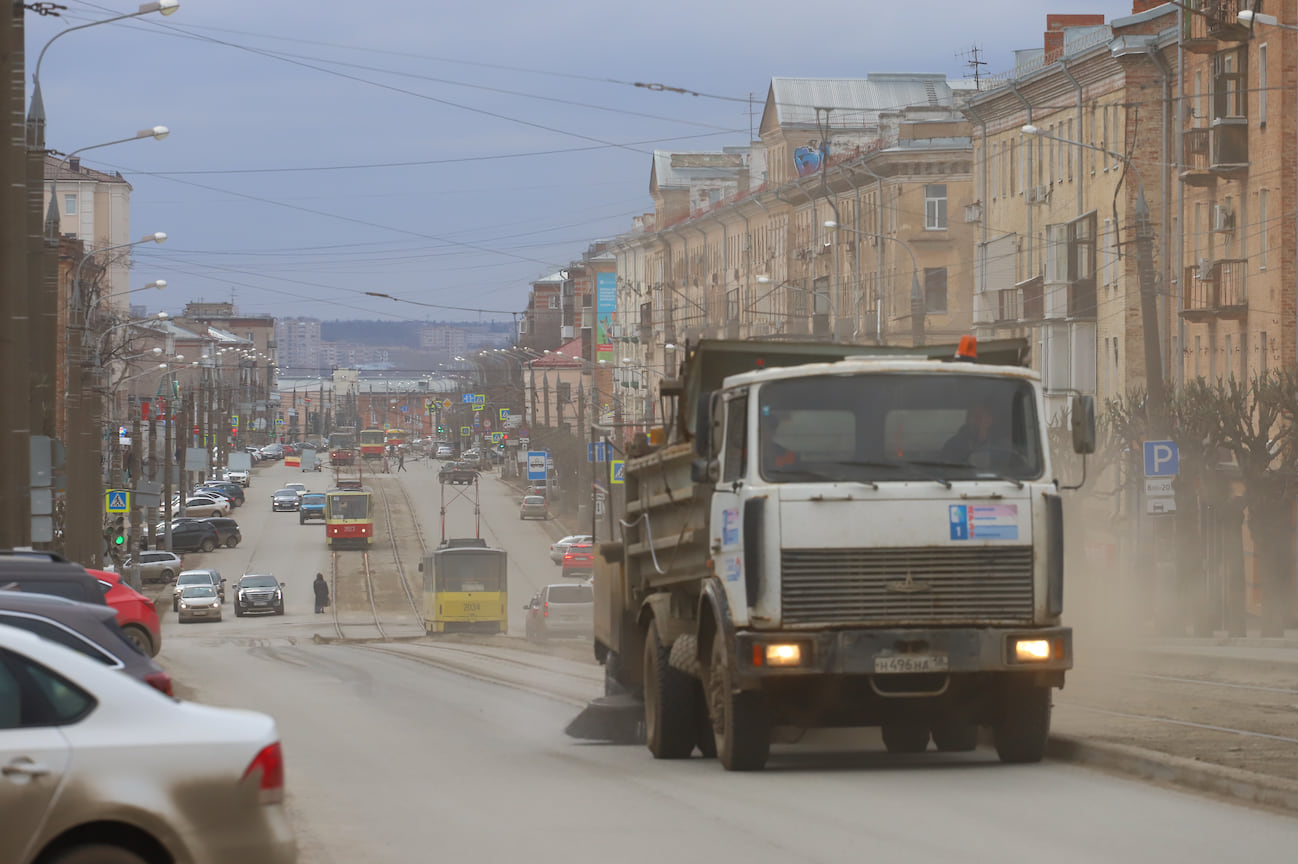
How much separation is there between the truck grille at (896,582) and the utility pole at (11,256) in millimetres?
10498

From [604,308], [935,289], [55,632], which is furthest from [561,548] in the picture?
[55,632]

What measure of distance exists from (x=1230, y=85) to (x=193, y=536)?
54.5 meters

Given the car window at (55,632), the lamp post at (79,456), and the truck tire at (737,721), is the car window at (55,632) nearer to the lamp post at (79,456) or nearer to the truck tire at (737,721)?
the truck tire at (737,721)

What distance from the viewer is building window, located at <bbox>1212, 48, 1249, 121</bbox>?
1902 inches

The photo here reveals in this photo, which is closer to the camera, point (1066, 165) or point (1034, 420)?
point (1034, 420)

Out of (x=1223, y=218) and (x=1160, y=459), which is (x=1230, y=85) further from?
(x=1160, y=459)

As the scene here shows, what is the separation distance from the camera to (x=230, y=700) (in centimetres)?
2544

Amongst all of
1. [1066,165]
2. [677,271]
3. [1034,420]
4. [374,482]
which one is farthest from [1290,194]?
[374,482]

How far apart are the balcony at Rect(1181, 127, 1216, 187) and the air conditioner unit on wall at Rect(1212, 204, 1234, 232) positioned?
77 cm

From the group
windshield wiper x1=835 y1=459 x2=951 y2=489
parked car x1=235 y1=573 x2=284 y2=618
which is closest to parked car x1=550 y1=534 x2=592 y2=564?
parked car x1=235 y1=573 x2=284 y2=618

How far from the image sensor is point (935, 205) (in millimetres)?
79438

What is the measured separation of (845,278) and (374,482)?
52.2 metres

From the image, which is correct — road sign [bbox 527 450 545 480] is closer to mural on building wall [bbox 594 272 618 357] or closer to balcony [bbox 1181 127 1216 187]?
mural on building wall [bbox 594 272 618 357]

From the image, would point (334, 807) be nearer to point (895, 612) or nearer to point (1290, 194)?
point (895, 612)
